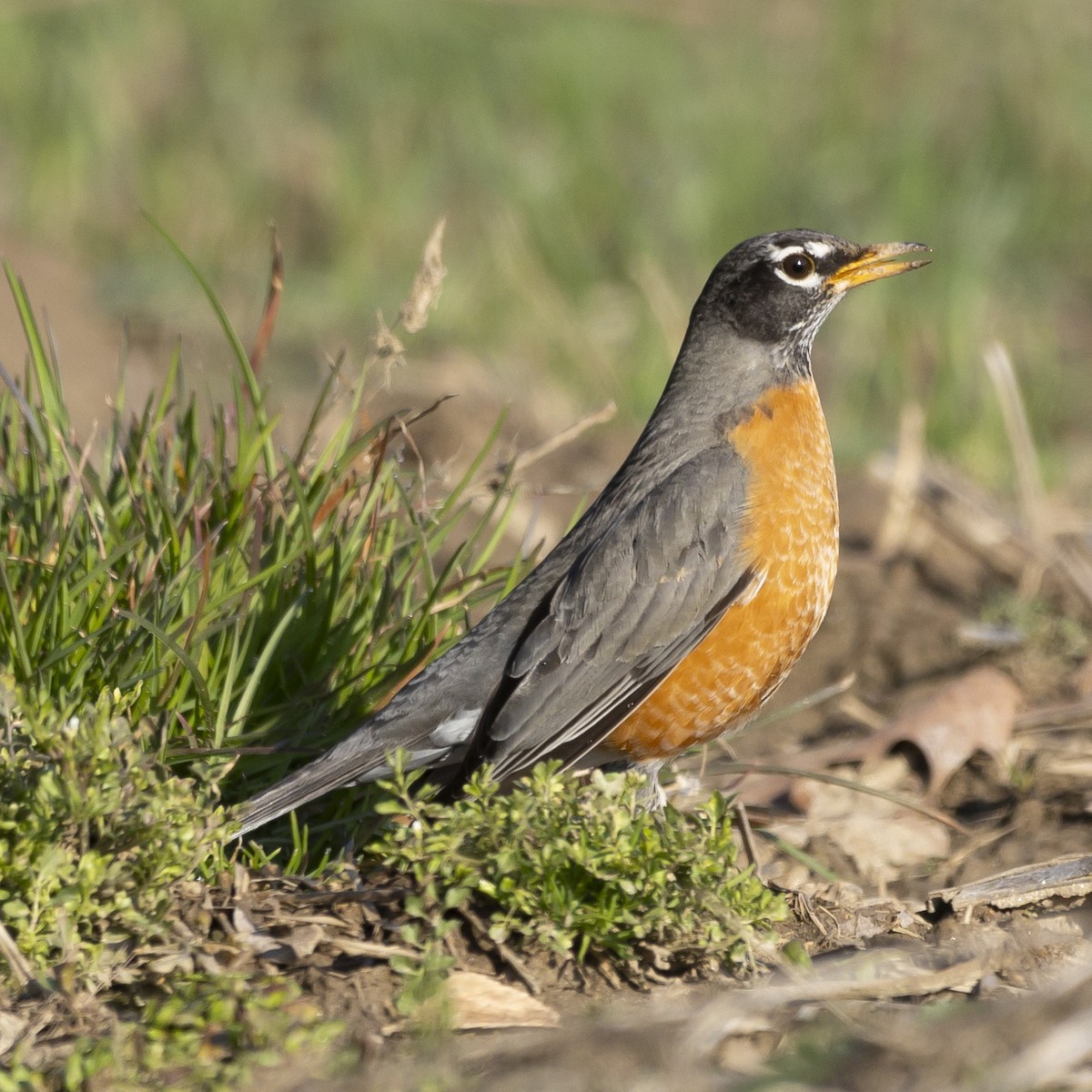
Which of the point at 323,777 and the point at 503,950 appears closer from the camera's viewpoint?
the point at 503,950

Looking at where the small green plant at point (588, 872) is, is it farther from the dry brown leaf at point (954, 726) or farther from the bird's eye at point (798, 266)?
the bird's eye at point (798, 266)

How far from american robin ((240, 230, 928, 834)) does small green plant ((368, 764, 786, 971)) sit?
65cm

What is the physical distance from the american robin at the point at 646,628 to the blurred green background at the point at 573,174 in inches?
138

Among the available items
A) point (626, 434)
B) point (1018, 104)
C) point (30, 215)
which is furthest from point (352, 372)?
point (1018, 104)

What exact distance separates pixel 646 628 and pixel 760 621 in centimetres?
32

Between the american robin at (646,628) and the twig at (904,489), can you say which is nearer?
the american robin at (646,628)

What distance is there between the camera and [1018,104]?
1254 centimetres

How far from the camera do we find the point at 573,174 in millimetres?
11555

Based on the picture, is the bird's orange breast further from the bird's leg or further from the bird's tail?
the bird's tail

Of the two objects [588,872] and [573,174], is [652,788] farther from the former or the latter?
[573,174]

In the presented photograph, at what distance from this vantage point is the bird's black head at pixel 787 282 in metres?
5.20

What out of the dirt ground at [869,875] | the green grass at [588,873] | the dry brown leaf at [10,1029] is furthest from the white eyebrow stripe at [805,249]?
the dry brown leaf at [10,1029]

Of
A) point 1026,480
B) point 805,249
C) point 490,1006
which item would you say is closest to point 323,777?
point 490,1006

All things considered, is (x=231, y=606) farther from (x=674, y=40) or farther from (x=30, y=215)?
(x=674, y=40)
